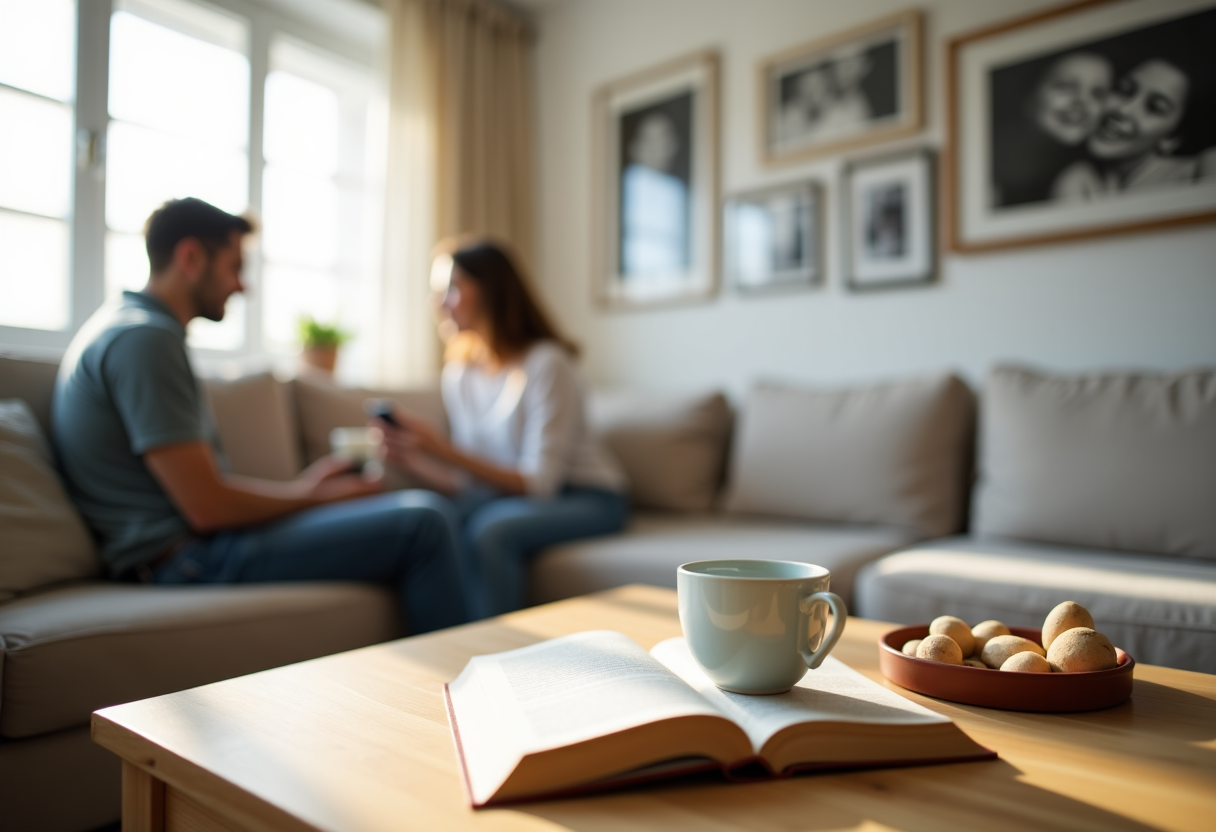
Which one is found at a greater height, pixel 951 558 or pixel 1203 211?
pixel 1203 211

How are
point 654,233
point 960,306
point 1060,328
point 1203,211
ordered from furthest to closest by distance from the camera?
point 654,233 → point 960,306 → point 1060,328 → point 1203,211

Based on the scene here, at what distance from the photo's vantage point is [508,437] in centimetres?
229

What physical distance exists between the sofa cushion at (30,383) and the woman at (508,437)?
70 cm

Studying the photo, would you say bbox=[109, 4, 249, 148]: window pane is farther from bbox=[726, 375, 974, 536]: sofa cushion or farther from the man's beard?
bbox=[726, 375, 974, 536]: sofa cushion

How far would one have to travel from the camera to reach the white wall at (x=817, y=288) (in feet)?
6.89

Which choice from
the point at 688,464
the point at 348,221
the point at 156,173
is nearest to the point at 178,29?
the point at 156,173

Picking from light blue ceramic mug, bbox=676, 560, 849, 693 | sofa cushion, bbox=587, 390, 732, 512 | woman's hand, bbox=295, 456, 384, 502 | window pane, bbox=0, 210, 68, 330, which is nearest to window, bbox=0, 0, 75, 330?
window pane, bbox=0, 210, 68, 330

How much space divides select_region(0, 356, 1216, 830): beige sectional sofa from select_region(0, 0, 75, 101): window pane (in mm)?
1044

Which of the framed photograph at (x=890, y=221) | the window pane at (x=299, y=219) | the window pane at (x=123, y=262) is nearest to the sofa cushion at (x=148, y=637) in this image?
the window pane at (x=123, y=262)

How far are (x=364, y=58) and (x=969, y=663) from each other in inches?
123

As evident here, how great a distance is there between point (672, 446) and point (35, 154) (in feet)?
6.60

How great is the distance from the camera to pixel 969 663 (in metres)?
0.79

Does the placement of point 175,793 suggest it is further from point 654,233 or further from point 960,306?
point 654,233

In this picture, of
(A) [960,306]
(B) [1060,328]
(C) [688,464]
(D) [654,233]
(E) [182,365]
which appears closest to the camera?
(E) [182,365]
